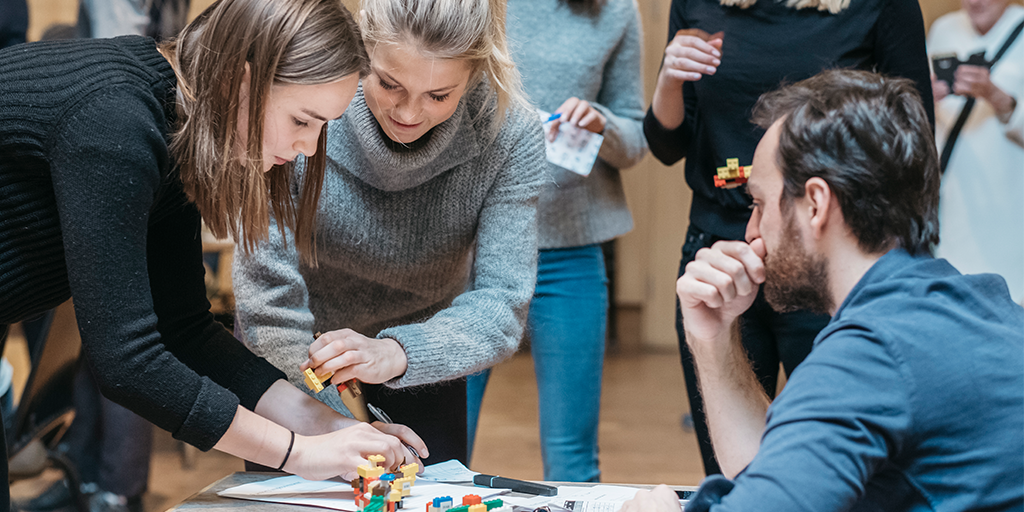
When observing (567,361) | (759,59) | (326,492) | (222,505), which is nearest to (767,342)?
(567,361)

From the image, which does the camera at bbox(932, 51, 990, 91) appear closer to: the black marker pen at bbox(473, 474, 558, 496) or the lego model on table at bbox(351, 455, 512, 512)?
the black marker pen at bbox(473, 474, 558, 496)

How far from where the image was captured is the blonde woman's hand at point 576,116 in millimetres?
1869

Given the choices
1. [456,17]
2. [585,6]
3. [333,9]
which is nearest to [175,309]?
[333,9]

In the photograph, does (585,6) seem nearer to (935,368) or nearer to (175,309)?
(175,309)

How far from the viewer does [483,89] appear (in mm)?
1483

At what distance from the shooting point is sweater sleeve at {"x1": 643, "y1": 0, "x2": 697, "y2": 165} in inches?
74.3

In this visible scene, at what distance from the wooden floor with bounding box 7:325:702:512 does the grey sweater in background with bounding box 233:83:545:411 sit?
58.2 inches

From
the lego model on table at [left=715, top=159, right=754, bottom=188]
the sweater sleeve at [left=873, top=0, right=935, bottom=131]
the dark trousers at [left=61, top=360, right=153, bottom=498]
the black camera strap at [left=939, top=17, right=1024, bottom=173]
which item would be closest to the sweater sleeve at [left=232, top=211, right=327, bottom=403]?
the lego model on table at [left=715, top=159, right=754, bottom=188]

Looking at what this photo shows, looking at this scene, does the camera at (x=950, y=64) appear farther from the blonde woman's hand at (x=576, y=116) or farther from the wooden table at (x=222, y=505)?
the wooden table at (x=222, y=505)

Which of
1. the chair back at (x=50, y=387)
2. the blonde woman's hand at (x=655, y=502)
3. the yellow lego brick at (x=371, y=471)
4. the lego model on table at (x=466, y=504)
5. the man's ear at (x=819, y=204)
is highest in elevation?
the man's ear at (x=819, y=204)

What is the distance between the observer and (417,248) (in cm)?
152

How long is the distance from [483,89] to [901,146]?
0.72m

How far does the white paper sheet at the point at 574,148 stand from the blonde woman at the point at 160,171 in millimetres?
771

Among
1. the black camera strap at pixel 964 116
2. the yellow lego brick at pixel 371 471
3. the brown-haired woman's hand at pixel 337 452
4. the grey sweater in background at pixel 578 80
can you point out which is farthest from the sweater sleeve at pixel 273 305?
the black camera strap at pixel 964 116
